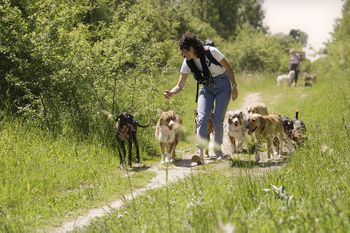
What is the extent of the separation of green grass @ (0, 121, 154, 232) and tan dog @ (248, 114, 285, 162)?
2156 millimetres

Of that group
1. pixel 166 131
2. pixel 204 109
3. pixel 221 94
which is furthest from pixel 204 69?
pixel 166 131

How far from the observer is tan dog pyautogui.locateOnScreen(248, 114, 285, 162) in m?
9.05

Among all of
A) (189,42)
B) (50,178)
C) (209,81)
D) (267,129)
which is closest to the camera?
(50,178)

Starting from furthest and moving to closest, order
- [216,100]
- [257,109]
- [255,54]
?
[255,54], [257,109], [216,100]

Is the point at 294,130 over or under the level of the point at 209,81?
under

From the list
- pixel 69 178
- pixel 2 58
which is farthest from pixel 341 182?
pixel 2 58

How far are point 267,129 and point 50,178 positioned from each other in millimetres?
4136

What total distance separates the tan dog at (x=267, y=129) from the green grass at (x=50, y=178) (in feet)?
7.07

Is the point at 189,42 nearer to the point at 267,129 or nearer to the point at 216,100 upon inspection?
the point at 216,100

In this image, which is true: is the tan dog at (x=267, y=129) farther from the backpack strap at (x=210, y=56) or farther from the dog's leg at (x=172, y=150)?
the dog's leg at (x=172, y=150)

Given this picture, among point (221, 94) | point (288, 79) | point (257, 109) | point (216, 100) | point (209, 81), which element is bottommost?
point (257, 109)

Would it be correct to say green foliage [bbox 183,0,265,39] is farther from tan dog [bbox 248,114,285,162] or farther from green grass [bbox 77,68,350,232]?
green grass [bbox 77,68,350,232]

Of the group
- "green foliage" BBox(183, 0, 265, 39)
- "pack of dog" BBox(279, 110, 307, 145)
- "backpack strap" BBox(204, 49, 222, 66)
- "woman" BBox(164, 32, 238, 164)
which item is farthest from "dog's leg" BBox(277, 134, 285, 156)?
"green foliage" BBox(183, 0, 265, 39)

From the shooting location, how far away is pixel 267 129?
9.35m
